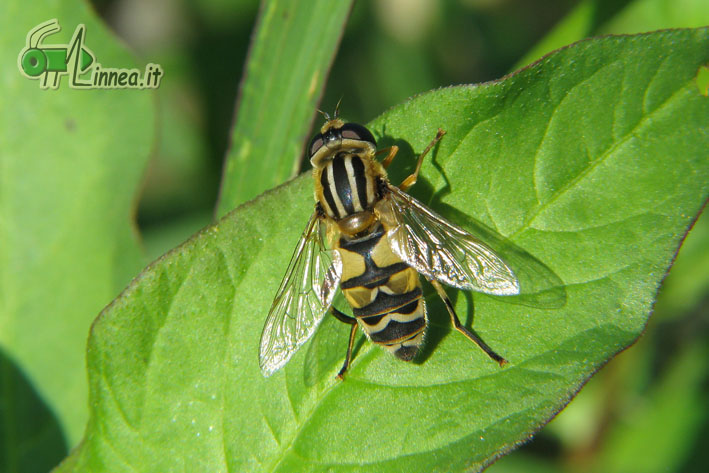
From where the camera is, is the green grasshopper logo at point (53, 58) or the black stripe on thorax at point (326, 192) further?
the green grasshopper logo at point (53, 58)

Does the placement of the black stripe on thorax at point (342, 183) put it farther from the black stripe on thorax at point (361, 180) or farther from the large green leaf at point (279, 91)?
the large green leaf at point (279, 91)

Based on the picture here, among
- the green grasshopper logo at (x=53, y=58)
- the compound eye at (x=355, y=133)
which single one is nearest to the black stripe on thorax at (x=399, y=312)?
the compound eye at (x=355, y=133)

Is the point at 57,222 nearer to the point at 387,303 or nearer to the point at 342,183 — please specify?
the point at 342,183

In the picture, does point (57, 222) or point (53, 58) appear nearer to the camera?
point (57, 222)

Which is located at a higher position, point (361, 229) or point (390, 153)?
point (390, 153)

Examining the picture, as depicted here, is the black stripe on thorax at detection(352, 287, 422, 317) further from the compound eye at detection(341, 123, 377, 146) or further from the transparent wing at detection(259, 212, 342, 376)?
the compound eye at detection(341, 123, 377, 146)

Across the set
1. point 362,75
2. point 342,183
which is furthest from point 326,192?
point 362,75

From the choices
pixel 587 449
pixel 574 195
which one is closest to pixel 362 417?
pixel 574 195

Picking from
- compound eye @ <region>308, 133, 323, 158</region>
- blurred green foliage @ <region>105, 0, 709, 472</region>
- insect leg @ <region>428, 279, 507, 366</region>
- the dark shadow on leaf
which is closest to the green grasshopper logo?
compound eye @ <region>308, 133, 323, 158</region>
